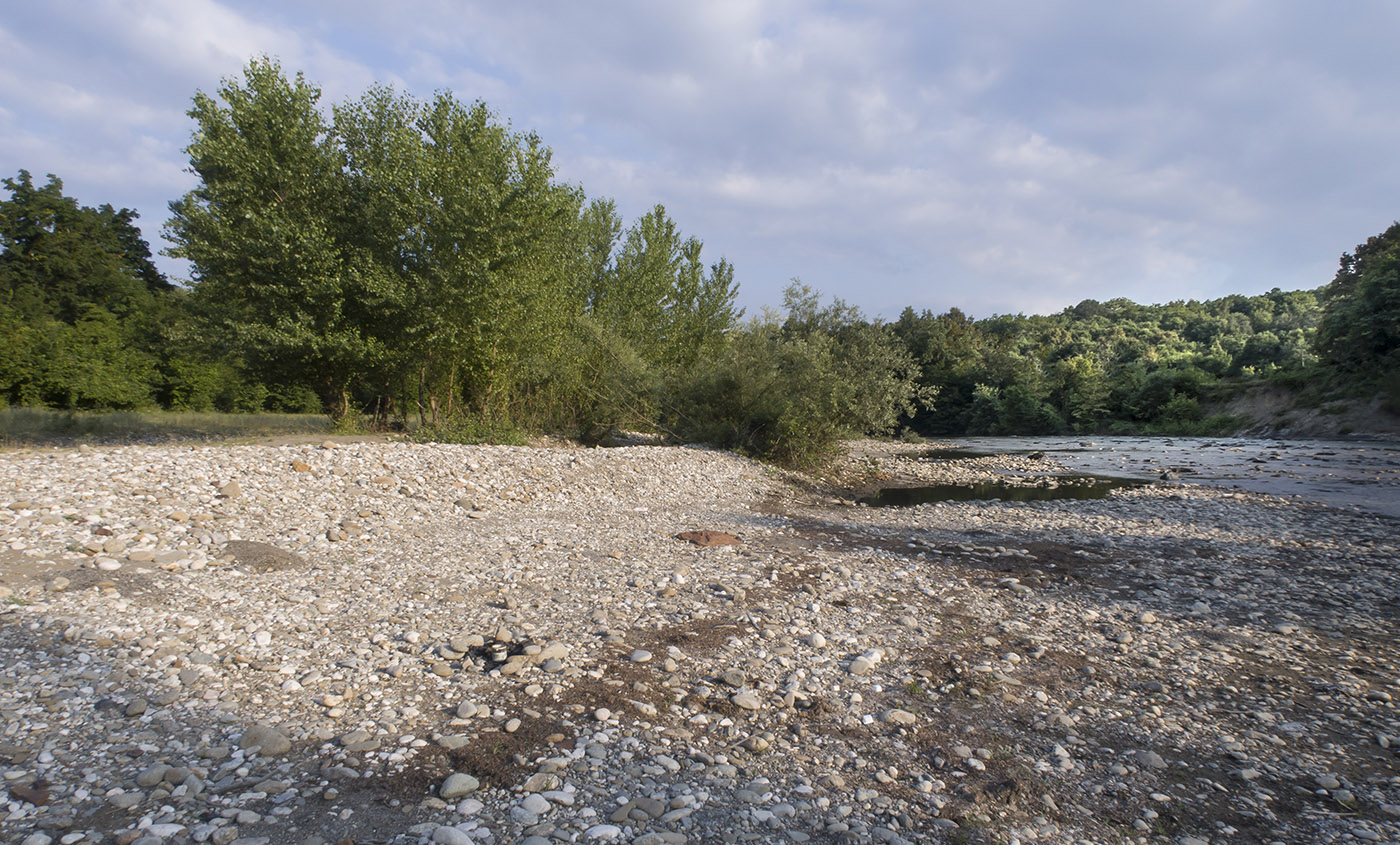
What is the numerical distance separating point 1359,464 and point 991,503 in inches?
753

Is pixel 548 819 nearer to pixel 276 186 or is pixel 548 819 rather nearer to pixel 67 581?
pixel 67 581

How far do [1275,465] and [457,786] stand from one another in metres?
32.4

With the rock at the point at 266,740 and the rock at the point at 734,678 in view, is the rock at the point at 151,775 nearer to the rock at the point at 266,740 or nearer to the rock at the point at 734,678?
the rock at the point at 266,740

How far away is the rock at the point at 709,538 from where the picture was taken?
10047mm

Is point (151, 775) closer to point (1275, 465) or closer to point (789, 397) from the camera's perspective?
point (789, 397)

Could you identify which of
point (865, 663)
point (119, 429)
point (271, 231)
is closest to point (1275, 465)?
point (865, 663)

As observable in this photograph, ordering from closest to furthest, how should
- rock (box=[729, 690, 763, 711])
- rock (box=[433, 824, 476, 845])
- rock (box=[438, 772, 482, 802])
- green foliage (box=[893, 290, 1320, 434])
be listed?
rock (box=[433, 824, 476, 845]) < rock (box=[438, 772, 482, 802]) < rock (box=[729, 690, 763, 711]) < green foliage (box=[893, 290, 1320, 434])

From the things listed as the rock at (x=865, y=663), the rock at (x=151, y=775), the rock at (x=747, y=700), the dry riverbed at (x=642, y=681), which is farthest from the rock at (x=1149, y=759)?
the rock at (x=151, y=775)

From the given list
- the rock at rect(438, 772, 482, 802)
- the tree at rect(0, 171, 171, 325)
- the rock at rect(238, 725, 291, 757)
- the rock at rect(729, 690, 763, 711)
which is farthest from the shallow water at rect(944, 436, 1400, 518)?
the tree at rect(0, 171, 171, 325)

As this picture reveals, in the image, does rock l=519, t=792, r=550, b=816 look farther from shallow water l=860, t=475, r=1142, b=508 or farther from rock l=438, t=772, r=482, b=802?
shallow water l=860, t=475, r=1142, b=508

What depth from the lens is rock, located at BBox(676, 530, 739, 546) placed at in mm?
10047

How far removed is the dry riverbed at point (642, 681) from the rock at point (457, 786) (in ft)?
0.12

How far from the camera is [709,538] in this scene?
10227mm

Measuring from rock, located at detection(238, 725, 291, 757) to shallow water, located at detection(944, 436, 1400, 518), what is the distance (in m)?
20.7
